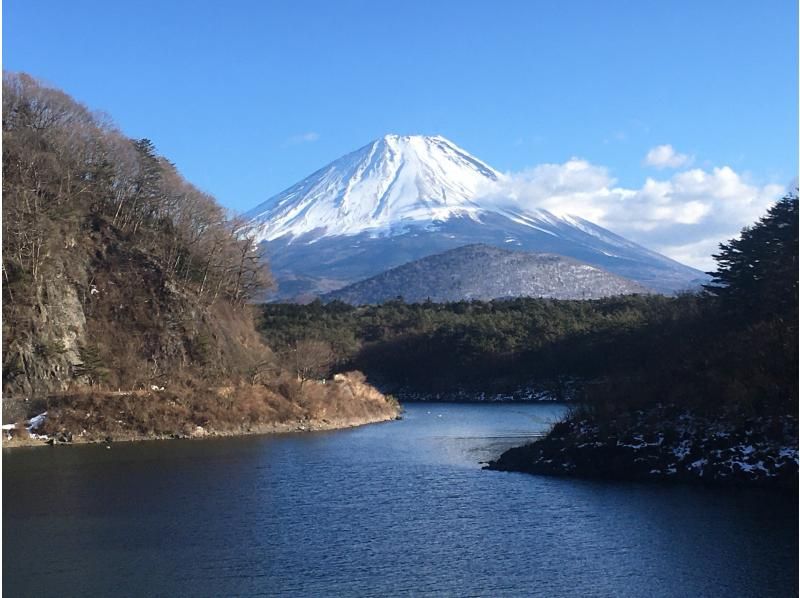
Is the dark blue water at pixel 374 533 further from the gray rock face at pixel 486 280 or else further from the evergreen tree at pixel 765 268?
the gray rock face at pixel 486 280

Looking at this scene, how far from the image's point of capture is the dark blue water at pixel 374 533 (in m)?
13.7

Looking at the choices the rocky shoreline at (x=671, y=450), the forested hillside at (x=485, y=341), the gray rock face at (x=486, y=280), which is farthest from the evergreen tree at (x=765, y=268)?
the gray rock face at (x=486, y=280)

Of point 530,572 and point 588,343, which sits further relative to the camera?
point 588,343

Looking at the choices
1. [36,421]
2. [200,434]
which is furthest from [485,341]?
[36,421]

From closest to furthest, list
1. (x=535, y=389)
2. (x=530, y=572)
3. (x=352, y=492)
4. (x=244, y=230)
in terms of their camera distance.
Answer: (x=530, y=572) → (x=352, y=492) → (x=244, y=230) → (x=535, y=389)

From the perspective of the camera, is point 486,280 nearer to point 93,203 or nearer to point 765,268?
point 93,203

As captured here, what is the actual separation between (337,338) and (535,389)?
19338 millimetres

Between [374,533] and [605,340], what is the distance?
59.2 meters

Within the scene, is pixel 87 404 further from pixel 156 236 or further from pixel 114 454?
pixel 156 236

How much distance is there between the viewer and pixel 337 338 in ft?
→ 267

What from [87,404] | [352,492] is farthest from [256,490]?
[87,404]

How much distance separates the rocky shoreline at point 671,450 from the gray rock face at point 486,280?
13827 centimetres

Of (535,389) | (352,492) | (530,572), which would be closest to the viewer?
(530,572)

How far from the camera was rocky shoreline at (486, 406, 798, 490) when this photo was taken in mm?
21141
